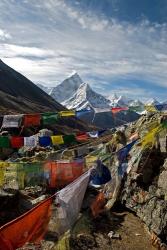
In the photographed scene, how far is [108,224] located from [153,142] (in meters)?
6.40

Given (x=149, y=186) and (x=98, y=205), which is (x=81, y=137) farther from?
(x=149, y=186)

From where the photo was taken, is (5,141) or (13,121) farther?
(13,121)

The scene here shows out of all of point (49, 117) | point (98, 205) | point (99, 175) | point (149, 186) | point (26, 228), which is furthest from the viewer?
point (49, 117)

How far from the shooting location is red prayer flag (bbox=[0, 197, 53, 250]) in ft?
39.4

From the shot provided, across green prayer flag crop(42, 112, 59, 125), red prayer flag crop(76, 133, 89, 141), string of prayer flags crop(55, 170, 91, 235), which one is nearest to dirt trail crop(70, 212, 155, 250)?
string of prayer flags crop(55, 170, 91, 235)

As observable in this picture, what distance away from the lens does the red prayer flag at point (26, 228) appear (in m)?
12.0

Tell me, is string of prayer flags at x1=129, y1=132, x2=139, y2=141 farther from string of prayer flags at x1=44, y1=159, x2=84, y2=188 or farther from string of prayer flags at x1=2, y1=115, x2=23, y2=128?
string of prayer flags at x1=2, y1=115, x2=23, y2=128

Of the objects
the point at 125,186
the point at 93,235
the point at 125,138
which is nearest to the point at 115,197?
the point at 125,186

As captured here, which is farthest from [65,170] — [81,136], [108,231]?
[81,136]

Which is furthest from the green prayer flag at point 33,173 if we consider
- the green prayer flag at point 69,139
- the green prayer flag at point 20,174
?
the green prayer flag at point 69,139

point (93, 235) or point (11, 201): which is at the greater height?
point (11, 201)

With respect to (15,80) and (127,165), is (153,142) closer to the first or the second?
(127,165)

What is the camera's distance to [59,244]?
1550 centimetres

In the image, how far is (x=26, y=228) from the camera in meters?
12.9
